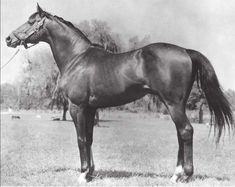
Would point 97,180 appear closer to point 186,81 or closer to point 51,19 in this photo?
point 186,81

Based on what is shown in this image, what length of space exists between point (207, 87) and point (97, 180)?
2330mm

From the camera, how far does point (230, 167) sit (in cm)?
645

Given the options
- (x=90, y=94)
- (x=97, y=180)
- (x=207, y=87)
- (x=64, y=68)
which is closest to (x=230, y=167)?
(x=207, y=87)

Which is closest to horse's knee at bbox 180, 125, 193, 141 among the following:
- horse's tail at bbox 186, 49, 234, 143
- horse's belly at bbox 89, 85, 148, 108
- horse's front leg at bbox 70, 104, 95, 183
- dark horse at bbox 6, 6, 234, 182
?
dark horse at bbox 6, 6, 234, 182

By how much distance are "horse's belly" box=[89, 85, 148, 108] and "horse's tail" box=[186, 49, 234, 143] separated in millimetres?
861

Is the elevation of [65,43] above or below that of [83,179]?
above

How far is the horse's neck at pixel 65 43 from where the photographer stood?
6059 mm

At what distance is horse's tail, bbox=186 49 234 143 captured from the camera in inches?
203

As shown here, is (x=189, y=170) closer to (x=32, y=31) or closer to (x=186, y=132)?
(x=186, y=132)

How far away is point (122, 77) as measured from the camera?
5309 mm

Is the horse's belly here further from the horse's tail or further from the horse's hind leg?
the horse's tail

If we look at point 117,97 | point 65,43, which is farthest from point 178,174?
point 65,43

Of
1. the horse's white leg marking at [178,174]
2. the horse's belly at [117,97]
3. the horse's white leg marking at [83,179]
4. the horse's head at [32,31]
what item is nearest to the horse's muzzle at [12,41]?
the horse's head at [32,31]

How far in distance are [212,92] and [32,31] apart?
3.12 metres
